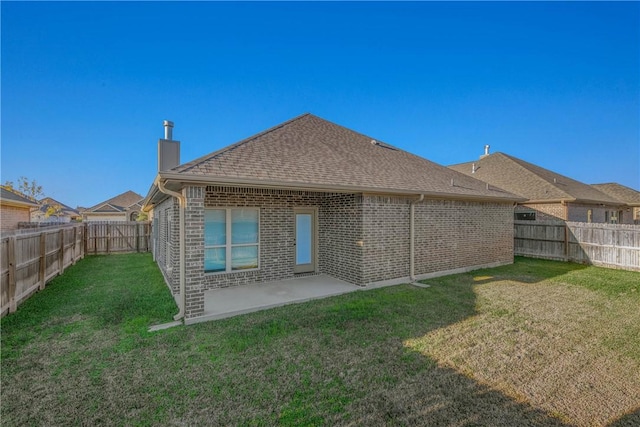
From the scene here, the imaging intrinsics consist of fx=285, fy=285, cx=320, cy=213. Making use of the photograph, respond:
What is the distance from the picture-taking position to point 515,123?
20.2 metres

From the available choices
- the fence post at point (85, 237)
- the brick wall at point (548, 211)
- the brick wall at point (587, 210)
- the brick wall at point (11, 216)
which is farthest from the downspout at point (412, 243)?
the brick wall at point (11, 216)

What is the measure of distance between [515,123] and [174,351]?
2421cm

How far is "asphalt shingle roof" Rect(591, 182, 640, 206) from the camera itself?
20047mm

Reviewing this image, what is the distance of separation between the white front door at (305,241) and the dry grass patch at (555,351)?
15.8ft

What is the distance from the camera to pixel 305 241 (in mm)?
9164

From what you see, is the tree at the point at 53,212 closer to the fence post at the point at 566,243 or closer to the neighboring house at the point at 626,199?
the fence post at the point at 566,243

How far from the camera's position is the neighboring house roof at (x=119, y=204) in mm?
34062

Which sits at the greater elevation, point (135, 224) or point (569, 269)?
point (135, 224)

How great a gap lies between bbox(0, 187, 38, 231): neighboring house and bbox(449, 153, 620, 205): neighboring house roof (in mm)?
26287

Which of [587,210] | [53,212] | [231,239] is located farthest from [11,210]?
[587,210]

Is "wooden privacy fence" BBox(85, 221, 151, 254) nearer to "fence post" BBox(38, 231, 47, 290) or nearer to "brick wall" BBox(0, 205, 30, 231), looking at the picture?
"brick wall" BBox(0, 205, 30, 231)

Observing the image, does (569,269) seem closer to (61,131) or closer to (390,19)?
(390,19)

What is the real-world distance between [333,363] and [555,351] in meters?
3.41

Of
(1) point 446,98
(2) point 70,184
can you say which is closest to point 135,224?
(1) point 446,98
